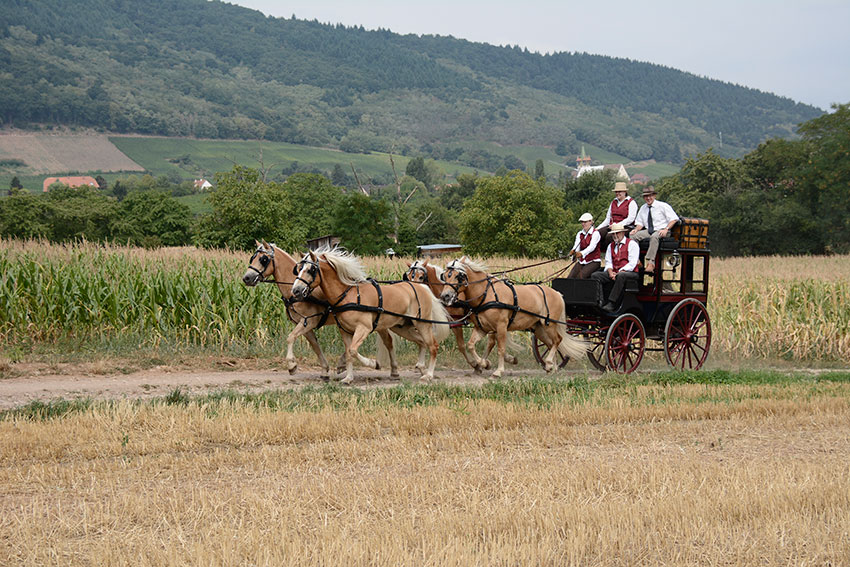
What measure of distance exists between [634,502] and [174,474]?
3.99 m

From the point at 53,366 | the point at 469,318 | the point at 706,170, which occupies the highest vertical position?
the point at 706,170

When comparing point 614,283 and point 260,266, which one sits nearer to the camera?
point 260,266

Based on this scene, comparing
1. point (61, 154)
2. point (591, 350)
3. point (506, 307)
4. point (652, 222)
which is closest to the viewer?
point (506, 307)

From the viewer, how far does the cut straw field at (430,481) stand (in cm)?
547

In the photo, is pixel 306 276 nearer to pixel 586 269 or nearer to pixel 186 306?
pixel 186 306

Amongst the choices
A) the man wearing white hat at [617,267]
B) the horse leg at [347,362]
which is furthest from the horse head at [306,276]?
the man wearing white hat at [617,267]

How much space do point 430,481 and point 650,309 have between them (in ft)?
29.2

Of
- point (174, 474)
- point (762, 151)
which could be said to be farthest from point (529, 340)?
point (762, 151)

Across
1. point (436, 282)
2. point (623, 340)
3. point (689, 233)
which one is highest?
point (689, 233)

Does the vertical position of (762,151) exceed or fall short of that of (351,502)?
it exceeds it

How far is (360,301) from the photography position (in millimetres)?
13102

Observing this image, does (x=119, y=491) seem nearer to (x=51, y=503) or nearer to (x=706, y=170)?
(x=51, y=503)

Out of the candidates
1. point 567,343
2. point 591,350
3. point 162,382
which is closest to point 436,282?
point 567,343

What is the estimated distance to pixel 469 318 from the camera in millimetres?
14594
